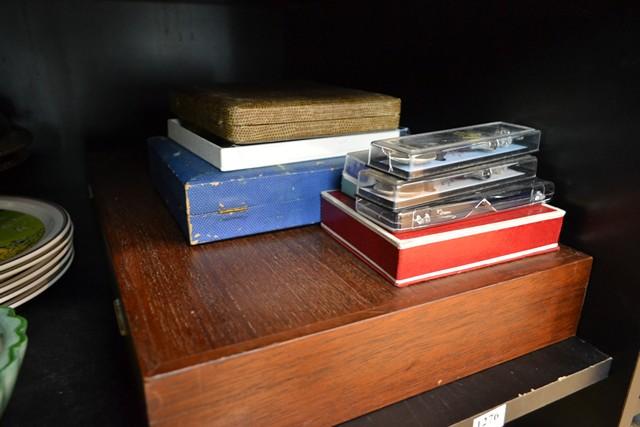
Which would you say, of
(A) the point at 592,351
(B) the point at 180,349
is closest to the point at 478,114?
(A) the point at 592,351

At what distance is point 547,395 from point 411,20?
19.7 inches

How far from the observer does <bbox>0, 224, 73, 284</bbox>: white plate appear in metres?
0.52

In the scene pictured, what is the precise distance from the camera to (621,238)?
0.47 meters

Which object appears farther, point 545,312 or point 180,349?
point 545,312

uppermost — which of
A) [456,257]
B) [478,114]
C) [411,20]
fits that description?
[411,20]

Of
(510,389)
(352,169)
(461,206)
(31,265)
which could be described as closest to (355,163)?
(352,169)

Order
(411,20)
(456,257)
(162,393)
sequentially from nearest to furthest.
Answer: (162,393)
(456,257)
(411,20)

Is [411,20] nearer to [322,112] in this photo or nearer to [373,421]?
[322,112]

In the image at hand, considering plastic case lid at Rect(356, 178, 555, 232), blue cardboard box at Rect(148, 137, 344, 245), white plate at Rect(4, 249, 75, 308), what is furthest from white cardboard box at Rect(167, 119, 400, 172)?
white plate at Rect(4, 249, 75, 308)

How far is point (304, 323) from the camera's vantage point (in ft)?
1.26

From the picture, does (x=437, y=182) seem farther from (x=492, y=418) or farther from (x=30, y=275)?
(x=30, y=275)

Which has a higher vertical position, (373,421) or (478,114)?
(478,114)

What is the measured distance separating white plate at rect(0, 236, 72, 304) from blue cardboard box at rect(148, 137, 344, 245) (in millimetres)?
147

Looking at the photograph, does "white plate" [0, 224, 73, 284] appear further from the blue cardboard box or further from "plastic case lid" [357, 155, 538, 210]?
"plastic case lid" [357, 155, 538, 210]
